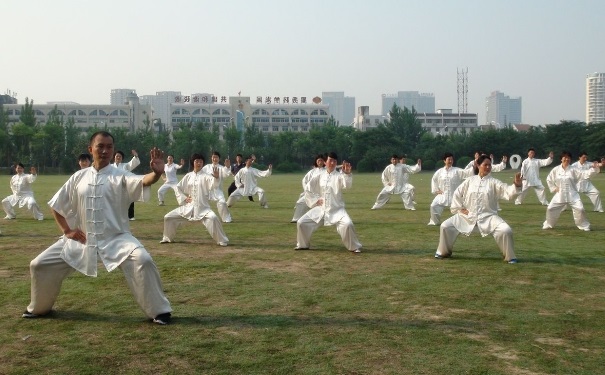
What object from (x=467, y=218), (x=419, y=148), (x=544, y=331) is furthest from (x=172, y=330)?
(x=419, y=148)

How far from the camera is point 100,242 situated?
21.6ft

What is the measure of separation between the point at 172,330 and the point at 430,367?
2295mm

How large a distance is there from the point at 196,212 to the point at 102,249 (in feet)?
18.0

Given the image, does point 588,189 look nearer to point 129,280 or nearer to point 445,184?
point 445,184

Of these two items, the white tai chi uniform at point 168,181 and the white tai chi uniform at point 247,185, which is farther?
the white tai chi uniform at point 168,181

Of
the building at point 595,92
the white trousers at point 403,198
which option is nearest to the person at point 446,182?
the white trousers at point 403,198

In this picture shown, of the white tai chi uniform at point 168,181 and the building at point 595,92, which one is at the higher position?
the building at point 595,92

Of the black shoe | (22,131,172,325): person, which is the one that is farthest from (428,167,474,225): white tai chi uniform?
the black shoe

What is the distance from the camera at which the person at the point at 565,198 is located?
13.9m

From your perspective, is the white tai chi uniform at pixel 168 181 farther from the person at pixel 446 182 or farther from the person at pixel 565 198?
the person at pixel 565 198

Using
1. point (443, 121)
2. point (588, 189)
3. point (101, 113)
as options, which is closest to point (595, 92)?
point (443, 121)

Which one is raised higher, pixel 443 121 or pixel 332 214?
pixel 443 121

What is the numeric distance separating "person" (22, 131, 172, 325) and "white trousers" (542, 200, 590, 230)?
32.5 ft

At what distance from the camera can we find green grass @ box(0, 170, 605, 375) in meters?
5.25
